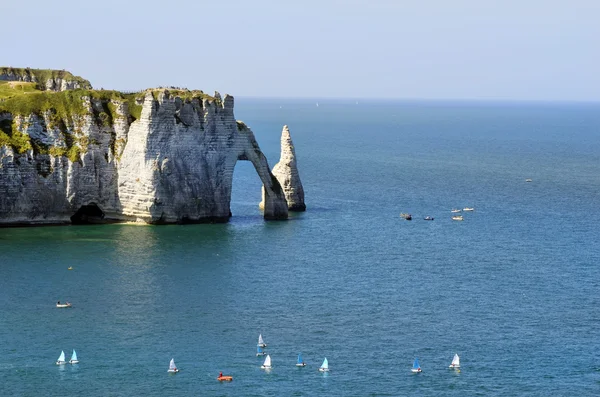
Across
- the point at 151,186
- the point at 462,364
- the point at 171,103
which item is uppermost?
the point at 171,103

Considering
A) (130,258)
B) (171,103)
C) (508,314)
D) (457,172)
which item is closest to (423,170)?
(457,172)

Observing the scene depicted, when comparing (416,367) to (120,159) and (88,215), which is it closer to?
(120,159)

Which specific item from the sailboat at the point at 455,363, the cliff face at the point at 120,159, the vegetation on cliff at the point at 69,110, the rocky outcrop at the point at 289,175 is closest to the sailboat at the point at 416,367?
the sailboat at the point at 455,363

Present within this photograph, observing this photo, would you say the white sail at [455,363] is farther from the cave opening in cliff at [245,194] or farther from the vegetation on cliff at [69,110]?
the cave opening in cliff at [245,194]

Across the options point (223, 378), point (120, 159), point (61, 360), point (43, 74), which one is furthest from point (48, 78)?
point (223, 378)

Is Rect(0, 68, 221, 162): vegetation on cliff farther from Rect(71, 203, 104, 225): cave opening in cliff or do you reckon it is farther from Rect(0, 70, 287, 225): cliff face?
Rect(71, 203, 104, 225): cave opening in cliff

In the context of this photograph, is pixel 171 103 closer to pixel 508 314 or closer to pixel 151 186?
pixel 151 186
